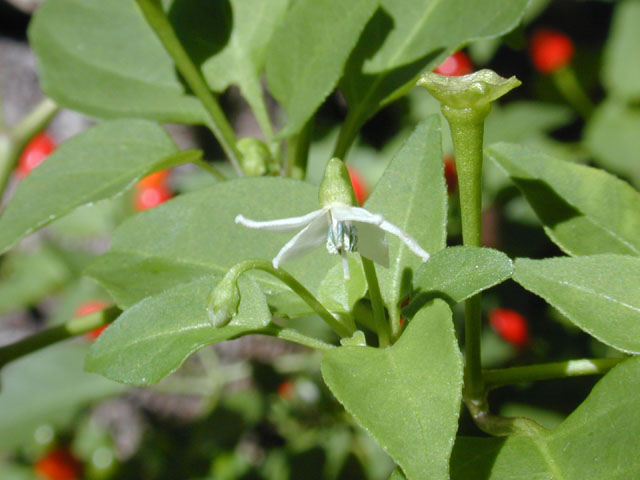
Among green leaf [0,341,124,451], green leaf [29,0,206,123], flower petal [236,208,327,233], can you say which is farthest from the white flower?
green leaf [0,341,124,451]

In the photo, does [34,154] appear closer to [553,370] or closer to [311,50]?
[311,50]

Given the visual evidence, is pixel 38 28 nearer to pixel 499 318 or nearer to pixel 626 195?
pixel 626 195

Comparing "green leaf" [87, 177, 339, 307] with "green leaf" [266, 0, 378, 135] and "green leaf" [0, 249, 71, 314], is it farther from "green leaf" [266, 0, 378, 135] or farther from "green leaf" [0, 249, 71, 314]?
"green leaf" [0, 249, 71, 314]

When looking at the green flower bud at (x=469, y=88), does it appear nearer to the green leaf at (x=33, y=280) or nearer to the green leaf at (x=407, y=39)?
the green leaf at (x=407, y=39)

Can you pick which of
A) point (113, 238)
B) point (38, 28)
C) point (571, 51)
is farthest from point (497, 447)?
point (571, 51)

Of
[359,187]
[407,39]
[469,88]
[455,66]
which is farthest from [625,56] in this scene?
[469,88]
